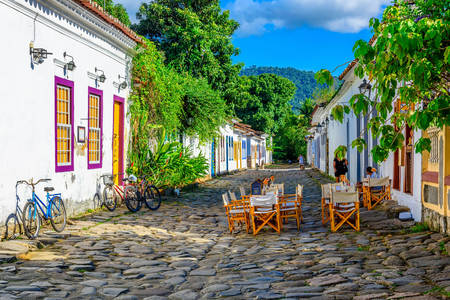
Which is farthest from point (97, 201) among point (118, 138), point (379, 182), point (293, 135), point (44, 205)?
point (293, 135)

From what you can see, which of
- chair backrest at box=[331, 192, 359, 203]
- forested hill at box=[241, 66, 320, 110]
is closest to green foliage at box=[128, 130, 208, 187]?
chair backrest at box=[331, 192, 359, 203]

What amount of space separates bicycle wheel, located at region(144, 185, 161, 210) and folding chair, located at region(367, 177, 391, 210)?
5.35m

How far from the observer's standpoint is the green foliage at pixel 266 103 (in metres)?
59.7

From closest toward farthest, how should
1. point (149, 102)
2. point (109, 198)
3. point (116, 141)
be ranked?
point (109, 198), point (116, 141), point (149, 102)

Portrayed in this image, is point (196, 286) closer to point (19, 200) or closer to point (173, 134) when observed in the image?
point (19, 200)

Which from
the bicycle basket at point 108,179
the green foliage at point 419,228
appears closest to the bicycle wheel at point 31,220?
the bicycle basket at point 108,179

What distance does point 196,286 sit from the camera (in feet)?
19.9

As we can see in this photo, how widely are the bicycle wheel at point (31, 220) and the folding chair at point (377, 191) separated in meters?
7.58

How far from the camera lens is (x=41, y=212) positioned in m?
9.70

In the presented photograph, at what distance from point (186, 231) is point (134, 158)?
5.48 metres

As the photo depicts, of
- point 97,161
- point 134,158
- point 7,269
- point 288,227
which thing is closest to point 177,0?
point 134,158

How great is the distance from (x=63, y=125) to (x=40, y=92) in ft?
4.27

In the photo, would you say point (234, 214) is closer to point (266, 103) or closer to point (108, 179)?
point (108, 179)

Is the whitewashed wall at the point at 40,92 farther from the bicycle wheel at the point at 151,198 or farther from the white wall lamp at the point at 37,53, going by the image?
the bicycle wheel at the point at 151,198
